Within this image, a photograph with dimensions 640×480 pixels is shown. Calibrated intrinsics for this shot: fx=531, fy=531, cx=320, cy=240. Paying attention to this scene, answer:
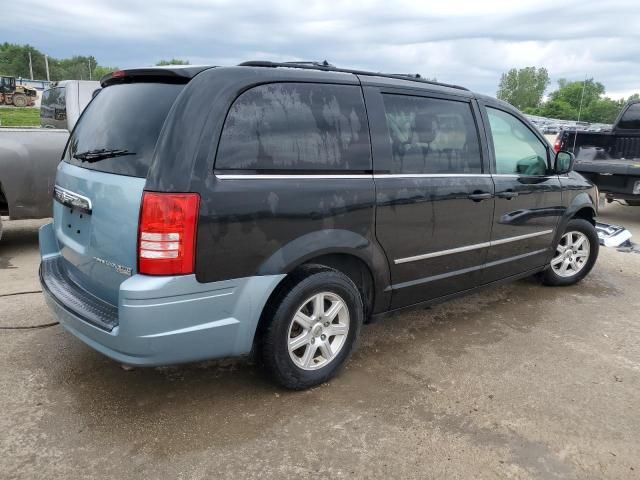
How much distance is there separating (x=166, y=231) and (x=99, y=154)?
2.55 ft

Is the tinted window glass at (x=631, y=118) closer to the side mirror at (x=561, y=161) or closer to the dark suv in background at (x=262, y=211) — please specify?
the side mirror at (x=561, y=161)

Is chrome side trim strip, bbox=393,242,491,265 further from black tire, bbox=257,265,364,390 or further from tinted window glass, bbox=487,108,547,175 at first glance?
tinted window glass, bbox=487,108,547,175

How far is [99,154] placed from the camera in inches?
113

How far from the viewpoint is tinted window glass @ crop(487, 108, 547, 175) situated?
13.4 feet

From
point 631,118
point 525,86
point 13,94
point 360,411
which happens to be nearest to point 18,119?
point 13,94

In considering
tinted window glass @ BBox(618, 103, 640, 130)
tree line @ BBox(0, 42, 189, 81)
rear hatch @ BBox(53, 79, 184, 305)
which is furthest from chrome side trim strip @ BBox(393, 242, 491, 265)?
tree line @ BBox(0, 42, 189, 81)

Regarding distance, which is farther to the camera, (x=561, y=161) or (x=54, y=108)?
(x=54, y=108)

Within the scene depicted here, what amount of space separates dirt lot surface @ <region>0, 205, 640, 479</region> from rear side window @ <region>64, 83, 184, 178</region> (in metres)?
1.30

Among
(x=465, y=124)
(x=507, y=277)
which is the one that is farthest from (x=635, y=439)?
(x=465, y=124)

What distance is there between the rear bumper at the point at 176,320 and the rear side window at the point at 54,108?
6224 mm

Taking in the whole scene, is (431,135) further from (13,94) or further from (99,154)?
(13,94)

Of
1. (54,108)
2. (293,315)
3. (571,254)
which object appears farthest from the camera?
(54,108)

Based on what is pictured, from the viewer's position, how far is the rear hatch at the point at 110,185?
101 inches

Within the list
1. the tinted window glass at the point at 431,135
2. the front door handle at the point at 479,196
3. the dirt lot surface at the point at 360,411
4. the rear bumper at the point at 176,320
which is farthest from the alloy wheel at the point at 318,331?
the front door handle at the point at 479,196
